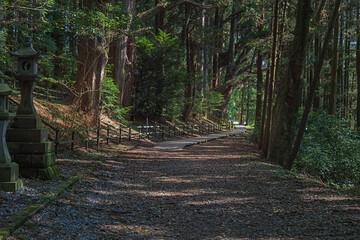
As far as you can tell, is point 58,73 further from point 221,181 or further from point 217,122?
point 217,122

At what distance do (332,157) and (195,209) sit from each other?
893cm

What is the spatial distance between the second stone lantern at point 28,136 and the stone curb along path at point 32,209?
65 cm

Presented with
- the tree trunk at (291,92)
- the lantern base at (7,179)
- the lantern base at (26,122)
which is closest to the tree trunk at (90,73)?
the lantern base at (26,122)

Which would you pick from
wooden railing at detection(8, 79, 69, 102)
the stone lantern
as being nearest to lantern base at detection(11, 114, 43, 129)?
the stone lantern

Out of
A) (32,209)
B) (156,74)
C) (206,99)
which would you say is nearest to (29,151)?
(32,209)

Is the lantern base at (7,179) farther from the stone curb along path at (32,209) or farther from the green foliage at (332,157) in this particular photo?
the green foliage at (332,157)

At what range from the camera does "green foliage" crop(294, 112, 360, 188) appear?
38.0 feet

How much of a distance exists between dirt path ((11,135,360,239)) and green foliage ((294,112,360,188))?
2.79 m

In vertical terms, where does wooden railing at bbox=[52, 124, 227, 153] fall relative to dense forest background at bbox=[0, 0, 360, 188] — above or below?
below

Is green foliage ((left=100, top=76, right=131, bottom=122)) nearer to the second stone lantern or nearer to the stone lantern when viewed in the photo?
the second stone lantern

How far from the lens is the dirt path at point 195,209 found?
4.63 m

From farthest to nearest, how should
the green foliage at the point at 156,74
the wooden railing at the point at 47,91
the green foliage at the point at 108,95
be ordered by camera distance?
the green foliage at the point at 156,74 → the green foliage at the point at 108,95 → the wooden railing at the point at 47,91

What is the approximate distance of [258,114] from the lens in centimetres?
2164

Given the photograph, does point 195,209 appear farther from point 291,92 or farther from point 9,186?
point 291,92
